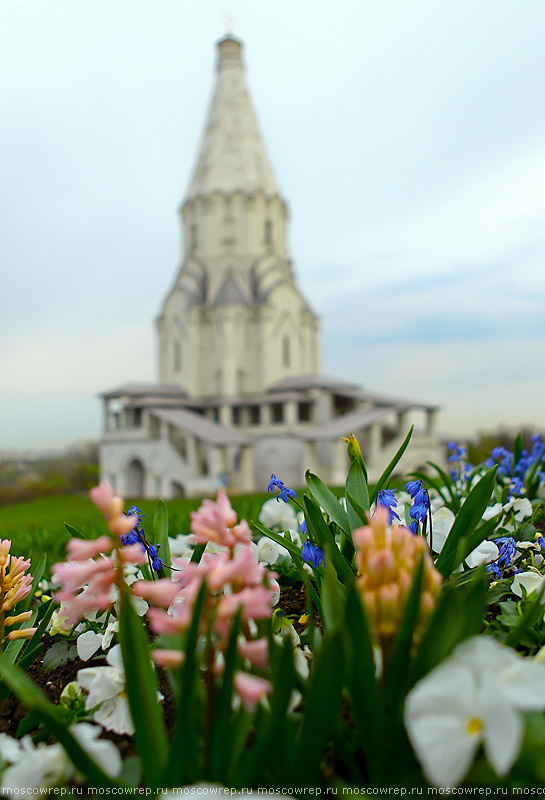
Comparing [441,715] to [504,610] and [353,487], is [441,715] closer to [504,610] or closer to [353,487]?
[504,610]

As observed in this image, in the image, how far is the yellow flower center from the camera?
92cm

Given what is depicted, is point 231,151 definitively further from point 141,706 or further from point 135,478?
point 141,706

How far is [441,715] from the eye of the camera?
92cm

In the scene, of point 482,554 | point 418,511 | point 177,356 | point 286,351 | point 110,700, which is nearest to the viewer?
point 110,700

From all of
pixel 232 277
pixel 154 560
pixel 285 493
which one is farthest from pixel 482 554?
pixel 232 277

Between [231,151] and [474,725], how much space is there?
26.3 m

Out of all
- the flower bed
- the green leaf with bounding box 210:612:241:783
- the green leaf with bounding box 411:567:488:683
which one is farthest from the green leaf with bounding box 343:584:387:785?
the green leaf with bounding box 210:612:241:783

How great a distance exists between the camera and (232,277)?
24312 millimetres

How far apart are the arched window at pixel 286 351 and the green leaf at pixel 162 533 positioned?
22.3 meters

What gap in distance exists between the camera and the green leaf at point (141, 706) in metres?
1.02

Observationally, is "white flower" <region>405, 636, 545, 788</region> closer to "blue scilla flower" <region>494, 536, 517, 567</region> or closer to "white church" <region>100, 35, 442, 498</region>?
"blue scilla flower" <region>494, 536, 517, 567</region>

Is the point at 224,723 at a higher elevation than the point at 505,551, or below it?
below

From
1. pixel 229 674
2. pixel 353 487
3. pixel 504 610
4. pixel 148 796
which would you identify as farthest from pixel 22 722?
pixel 504 610

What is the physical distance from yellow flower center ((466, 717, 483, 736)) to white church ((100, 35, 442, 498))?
2025 centimetres
